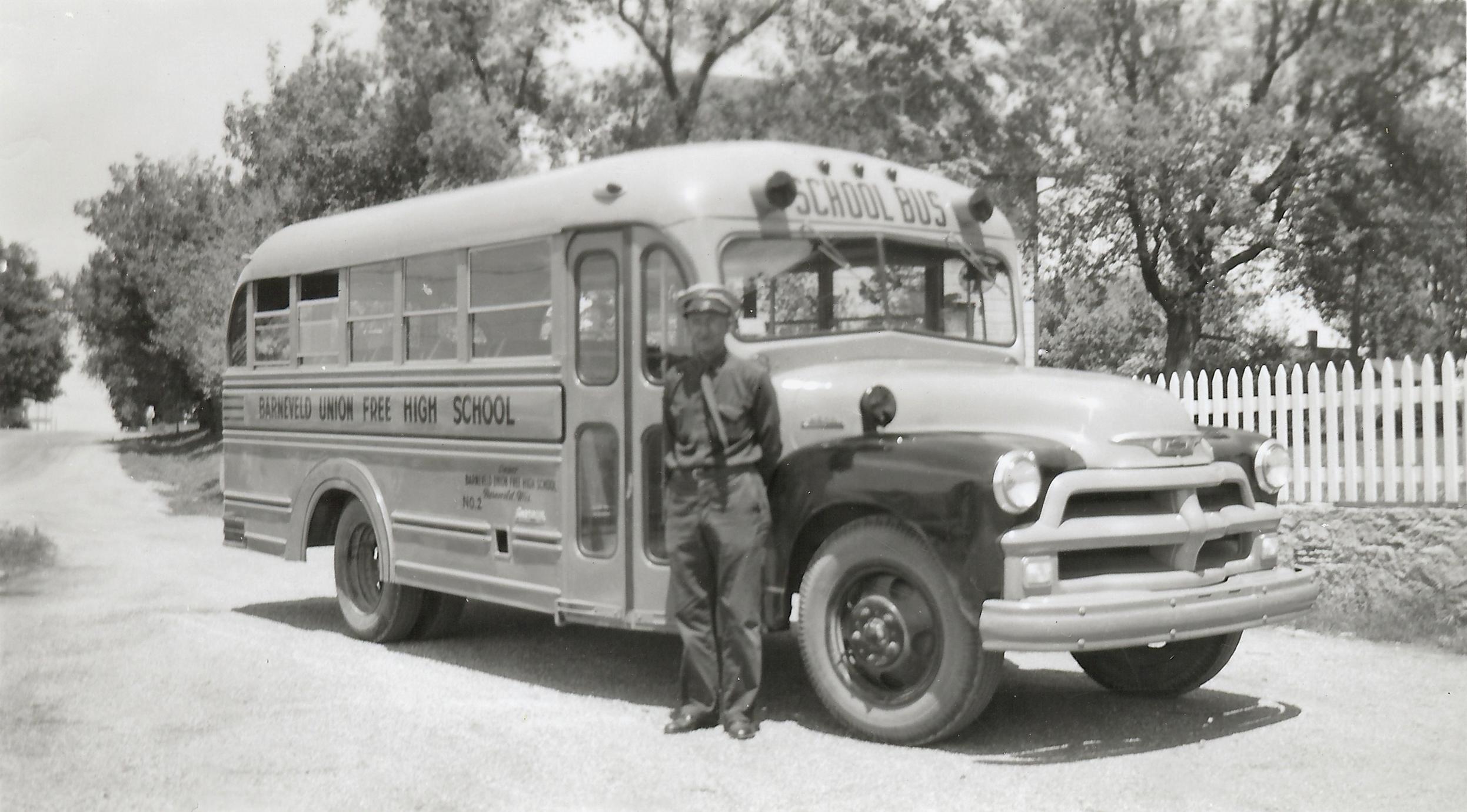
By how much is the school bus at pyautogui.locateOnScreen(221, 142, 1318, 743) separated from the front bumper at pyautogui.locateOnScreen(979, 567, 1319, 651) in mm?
13

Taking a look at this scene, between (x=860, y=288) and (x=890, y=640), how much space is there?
6.37 ft

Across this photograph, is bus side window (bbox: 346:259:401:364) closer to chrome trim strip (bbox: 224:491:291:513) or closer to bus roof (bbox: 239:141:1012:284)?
bus roof (bbox: 239:141:1012:284)

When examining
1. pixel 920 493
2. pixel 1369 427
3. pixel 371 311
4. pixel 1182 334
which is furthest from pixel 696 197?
pixel 1182 334

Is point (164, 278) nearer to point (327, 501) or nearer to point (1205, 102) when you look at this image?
point (1205, 102)

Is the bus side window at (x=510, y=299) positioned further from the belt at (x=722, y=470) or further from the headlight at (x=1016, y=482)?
the headlight at (x=1016, y=482)

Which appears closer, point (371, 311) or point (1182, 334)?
point (371, 311)

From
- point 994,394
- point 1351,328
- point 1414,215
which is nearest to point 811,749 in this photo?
point 994,394

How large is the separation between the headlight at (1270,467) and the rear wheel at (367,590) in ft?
16.6

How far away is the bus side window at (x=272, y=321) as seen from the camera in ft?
34.1

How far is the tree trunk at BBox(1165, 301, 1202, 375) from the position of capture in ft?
90.3

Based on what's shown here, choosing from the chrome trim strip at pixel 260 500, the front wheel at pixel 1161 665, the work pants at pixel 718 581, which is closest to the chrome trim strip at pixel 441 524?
the chrome trim strip at pixel 260 500

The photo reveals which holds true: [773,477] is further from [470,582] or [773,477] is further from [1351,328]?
[1351,328]

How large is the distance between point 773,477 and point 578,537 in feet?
4.27

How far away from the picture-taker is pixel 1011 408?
21.1 ft
